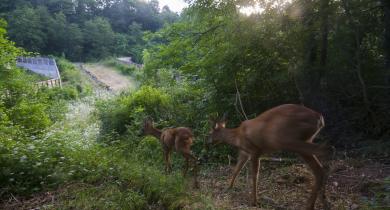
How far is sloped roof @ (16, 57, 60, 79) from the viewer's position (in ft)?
171

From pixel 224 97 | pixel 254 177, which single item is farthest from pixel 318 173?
pixel 224 97

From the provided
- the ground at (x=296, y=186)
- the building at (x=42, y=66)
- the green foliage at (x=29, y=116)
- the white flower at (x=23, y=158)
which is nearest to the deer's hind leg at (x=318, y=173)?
the ground at (x=296, y=186)

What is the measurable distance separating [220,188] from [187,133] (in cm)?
147

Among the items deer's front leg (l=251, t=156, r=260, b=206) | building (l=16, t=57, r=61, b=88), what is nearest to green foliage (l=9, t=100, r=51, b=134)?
deer's front leg (l=251, t=156, r=260, b=206)

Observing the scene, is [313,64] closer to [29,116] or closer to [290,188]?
[290,188]

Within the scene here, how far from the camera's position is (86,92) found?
133 ft

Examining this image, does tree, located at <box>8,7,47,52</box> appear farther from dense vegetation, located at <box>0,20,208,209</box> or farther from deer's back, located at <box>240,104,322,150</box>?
→ deer's back, located at <box>240,104,322,150</box>

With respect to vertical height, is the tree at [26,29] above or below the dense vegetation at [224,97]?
above

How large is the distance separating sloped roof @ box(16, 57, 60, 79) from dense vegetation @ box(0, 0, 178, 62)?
5.05m

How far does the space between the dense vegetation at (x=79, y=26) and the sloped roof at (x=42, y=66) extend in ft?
16.6

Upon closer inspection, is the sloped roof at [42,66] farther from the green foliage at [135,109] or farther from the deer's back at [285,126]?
the deer's back at [285,126]

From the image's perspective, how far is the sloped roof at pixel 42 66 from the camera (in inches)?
2054

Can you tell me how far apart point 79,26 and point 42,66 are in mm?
27039

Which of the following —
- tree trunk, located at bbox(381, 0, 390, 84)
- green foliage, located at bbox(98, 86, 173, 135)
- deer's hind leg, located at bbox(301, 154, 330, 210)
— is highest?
tree trunk, located at bbox(381, 0, 390, 84)
